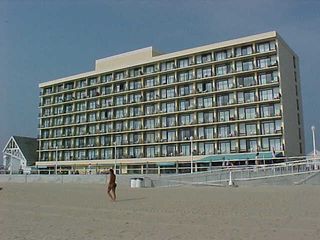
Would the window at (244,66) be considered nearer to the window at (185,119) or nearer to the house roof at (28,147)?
the window at (185,119)

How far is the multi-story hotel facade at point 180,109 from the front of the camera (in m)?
53.7

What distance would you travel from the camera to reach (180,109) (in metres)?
62.1

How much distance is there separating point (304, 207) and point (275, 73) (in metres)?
43.4

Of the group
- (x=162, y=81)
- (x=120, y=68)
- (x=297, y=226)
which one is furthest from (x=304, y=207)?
(x=120, y=68)

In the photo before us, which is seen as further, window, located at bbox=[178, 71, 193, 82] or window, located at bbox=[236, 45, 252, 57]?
window, located at bbox=[178, 71, 193, 82]

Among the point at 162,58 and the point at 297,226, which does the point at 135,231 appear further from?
the point at 162,58

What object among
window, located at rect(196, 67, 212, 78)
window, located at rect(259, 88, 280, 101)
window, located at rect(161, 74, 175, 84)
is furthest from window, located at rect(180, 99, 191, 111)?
window, located at rect(259, 88, 280, 101)

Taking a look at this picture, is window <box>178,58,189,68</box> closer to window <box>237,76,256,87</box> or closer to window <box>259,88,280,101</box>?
window <box>237,76,256,87</box>

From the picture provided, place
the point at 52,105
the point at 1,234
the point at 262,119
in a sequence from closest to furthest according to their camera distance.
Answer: the point at 1,234, the point at 262,119, the point at 52,105

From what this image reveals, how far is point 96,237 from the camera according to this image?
7.81 metres

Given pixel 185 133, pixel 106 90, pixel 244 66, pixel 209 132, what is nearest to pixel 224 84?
pixel 244 66

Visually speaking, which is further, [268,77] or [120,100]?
[120,100]

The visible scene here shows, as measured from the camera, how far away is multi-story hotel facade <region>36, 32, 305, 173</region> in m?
53.7

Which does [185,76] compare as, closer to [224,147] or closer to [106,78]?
[224,147]
